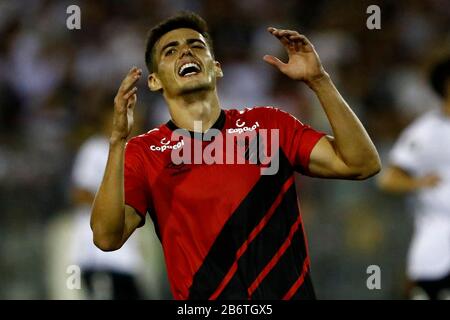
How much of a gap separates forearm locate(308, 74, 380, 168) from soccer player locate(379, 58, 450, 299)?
113 inches

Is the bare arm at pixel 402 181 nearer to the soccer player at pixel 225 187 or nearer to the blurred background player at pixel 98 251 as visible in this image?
the blurred background player at pixel 98 251

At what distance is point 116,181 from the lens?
4230 millimetres

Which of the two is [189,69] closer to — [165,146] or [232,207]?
[165,146]

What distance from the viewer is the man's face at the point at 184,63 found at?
15.0 feet

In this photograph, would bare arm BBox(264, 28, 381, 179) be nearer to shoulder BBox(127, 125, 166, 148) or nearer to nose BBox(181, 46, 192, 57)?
nose BBox(181, 46, 192, 57)

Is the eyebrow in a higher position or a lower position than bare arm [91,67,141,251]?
higher

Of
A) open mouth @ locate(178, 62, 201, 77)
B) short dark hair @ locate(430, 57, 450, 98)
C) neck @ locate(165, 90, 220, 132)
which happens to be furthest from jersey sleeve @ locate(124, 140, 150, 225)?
short dark hair @ locate(430, 57, 450, 98)

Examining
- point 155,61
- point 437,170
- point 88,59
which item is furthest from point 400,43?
point 155,61

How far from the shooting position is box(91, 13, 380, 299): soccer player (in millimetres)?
4277

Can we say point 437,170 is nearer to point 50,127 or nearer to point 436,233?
point 436,233
